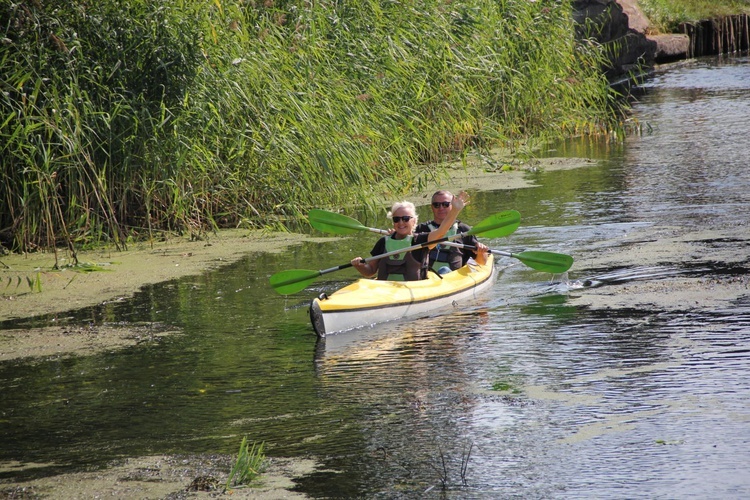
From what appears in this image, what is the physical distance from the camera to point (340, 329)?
653 cm

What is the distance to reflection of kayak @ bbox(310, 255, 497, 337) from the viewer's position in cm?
644

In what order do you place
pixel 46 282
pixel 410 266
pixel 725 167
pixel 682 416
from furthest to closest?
pixel 725 167 → pixel 46 282 → pixel 410 266 → pixel 682 416

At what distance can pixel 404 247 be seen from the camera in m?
7.30

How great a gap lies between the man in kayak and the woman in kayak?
0.23 meters

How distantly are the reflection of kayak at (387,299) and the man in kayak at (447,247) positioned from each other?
258mm

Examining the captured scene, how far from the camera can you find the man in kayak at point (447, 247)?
301 inches

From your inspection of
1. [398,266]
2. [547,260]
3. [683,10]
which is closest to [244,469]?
[398,266]

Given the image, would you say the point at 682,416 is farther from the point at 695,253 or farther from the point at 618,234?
the point at 618,234

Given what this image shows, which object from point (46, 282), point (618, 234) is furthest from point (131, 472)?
point (618, 234)

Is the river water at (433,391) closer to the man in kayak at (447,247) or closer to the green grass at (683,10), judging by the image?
the man in kayak at (447,247)

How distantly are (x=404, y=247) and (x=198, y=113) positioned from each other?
7.79ft

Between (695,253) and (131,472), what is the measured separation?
4902 mm

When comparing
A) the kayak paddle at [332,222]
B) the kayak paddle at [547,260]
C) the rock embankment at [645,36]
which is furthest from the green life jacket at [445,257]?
the rock embankment at [645,36]

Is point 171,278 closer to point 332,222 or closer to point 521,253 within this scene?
point 332,222
